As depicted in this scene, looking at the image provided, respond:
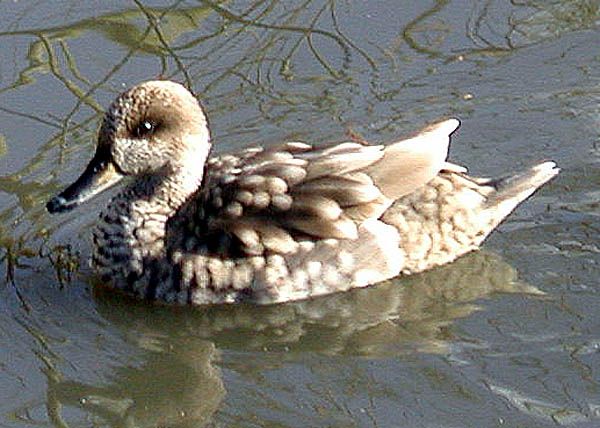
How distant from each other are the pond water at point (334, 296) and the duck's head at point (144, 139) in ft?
1.78

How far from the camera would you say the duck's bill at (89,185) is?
24.2 ft

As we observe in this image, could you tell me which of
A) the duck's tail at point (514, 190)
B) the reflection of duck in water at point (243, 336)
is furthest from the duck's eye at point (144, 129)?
the duck's tail at point (514, 190)

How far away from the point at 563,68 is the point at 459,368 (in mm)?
2696

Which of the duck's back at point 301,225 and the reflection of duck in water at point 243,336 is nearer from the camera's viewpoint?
the reflection of duck in water at point 243,336

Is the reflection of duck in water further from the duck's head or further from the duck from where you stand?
the duck's head

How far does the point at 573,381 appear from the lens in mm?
6617

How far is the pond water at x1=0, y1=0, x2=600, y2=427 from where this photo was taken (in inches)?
264

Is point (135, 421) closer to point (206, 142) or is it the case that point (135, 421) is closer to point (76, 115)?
point (206, 142)

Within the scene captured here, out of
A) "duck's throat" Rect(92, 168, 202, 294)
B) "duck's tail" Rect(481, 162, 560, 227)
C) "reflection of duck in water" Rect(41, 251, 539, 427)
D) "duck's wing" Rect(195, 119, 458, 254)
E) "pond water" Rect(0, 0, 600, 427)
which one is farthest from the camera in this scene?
"duck's tail" Rect(481, 162, 560, 227)

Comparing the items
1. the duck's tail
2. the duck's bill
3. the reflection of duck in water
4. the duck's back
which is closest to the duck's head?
the duck's bill

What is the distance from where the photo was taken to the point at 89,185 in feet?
24.4

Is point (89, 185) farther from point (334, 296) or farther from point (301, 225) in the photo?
point (334, 296)

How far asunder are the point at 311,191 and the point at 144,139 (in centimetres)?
79

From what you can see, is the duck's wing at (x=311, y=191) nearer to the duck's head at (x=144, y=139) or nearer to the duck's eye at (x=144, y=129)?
the duck's head at (x=144, y=139)
